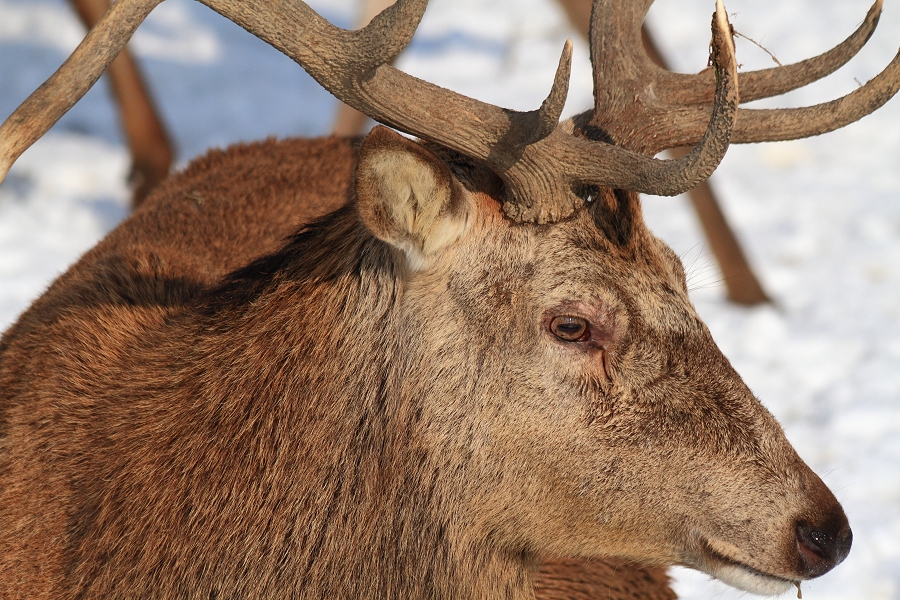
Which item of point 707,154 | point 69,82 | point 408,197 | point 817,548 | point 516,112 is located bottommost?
point 817,548

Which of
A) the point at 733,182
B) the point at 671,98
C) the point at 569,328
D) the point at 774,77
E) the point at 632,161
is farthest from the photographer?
the point at 733,182

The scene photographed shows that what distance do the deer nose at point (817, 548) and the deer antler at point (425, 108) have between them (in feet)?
3.17

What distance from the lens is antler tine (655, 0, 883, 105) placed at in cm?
326

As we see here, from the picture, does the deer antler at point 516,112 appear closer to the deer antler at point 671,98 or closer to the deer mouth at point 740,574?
the deer antler at point 671,98

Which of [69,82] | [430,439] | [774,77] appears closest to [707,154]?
[430,439]

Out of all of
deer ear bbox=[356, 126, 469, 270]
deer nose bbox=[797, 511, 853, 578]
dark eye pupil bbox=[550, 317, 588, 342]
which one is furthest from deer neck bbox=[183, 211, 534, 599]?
deer nose bbox=[797, 511, 853, 578]

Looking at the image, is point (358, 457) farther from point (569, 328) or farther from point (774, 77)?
point (774, 77)

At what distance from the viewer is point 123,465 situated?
9.53 feet

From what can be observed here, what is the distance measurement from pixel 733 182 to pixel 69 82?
21.9 feet

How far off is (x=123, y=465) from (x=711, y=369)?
165cm

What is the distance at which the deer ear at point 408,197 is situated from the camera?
8.32 feet

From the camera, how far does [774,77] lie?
3.42 m

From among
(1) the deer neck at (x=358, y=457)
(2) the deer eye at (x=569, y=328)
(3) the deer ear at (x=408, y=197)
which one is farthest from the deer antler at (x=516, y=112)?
(1) the deer neck at (x=358, y=457)

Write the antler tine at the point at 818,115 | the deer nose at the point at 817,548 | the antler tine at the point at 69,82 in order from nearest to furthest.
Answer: the antler tine at the point at 69,82, the deer nose at the point at 817,548, the antler tine at the point at 818,115
